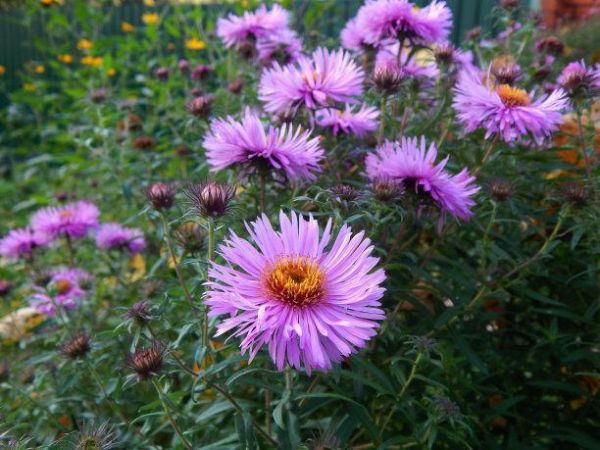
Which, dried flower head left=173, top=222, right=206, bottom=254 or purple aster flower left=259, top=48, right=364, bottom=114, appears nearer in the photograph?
dried flower head left=173, top=222, right=206, bottom=254

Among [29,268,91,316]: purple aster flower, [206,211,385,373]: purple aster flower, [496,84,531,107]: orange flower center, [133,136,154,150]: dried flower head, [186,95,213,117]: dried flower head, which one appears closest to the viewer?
[206,211,385,373]: purple aster flower

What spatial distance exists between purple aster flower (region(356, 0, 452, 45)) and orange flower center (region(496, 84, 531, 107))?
0.30 m

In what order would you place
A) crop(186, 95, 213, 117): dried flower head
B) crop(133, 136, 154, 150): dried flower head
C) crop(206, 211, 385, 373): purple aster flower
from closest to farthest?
crop(206, 211, 385, 373): purple aster flower, crop(186, 95, 213, 117): dried flower head, crop(133, 136, 154, 150): dried flower head

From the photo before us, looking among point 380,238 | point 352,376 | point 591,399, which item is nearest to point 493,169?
point 380,238

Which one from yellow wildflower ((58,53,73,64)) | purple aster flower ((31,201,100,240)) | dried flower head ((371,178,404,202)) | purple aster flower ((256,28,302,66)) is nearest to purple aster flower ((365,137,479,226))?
dried flower head ((371,178,404,202))

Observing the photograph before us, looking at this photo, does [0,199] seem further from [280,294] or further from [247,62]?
[280,294]

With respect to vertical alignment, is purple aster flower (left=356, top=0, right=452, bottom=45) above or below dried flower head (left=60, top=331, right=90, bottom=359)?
above

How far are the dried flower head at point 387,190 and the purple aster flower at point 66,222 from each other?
1192mm

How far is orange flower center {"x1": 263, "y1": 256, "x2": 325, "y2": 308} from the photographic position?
1002 millimetres

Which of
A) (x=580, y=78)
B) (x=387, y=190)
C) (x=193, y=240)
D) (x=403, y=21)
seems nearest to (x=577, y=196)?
(x=580, y=78)

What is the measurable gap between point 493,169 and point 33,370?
4.74ft

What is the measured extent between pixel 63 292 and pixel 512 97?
1461 millimetres

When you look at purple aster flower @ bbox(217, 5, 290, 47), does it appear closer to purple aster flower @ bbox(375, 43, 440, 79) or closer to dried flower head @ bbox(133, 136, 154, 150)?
purple aster flower @ bbox(375, 43, 440, 79)

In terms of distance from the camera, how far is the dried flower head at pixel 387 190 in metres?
1.17
